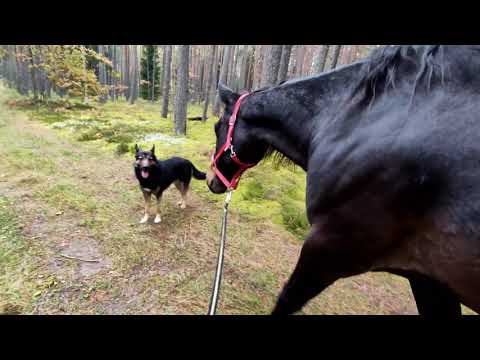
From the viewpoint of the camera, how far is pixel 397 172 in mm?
1310

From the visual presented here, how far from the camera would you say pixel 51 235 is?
12.9ft

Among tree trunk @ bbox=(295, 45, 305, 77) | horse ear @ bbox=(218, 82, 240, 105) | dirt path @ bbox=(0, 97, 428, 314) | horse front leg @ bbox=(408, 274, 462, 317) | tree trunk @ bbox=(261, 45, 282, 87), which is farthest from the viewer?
tree trunk @ bbox=(295, 45, 305, 77)

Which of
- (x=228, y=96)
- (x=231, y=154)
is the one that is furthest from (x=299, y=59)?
(x=231, y=154)

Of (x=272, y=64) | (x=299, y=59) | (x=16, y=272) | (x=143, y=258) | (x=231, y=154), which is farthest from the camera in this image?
(x=299, y=59)

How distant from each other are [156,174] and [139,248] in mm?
1359

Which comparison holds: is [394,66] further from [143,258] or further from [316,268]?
[143,258]

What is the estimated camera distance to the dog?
4355 millimetres

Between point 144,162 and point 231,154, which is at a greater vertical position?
point 231,154

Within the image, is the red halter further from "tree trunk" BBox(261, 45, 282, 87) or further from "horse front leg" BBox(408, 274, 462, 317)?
"tree trunk" BBox(261, 45, 282, 87)

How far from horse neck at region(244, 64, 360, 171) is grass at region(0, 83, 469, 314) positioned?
2056mm

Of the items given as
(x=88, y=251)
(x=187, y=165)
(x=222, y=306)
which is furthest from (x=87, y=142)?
(x=222, y=306)

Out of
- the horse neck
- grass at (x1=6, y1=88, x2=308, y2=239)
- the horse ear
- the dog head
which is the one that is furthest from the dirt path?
the horse ear

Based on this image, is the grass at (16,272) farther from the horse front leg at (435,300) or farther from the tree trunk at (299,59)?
the tree trunk at (299,59)
